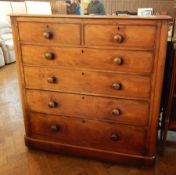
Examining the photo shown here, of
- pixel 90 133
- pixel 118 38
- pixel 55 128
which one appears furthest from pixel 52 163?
pixel 118 38

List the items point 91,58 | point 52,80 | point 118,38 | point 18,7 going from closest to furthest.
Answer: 1. point 118,38
2. point 91,58
3. point 52,80
4. point 18,7

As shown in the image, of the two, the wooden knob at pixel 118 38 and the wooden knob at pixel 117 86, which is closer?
the wooden knob at pixel 118 38

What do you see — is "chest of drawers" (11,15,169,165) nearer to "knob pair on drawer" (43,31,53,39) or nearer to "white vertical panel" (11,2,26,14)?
"knob pair on drawer" (43,31,53,39)

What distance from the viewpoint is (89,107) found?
153 cm

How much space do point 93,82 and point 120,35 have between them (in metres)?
0.34

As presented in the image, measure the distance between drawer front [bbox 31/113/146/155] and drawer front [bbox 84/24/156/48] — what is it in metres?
0.55

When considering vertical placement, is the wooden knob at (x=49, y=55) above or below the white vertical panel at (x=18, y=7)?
below

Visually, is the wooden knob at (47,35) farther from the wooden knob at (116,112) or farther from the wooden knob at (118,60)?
the wooden knob at (116,112)

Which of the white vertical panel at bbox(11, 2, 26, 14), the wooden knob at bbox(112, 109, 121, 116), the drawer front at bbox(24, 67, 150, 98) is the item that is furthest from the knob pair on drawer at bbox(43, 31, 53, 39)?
the white vertical panel at bbox(11, 2, 26, 14)

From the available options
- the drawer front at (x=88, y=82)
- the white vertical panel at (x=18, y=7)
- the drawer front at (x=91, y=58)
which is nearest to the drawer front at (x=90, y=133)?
the drawer front at (x=88, y=82)

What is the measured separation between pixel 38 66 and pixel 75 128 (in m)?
0.51

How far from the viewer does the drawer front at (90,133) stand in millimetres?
1526

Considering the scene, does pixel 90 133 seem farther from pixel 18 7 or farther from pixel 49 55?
pixel 18 7

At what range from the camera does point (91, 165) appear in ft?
5.34
